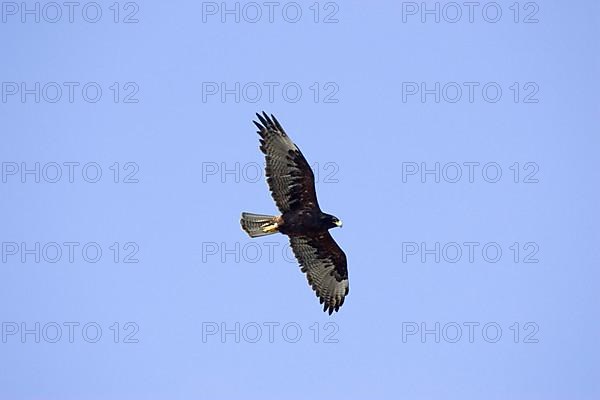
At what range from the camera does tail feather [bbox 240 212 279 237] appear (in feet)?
60.5

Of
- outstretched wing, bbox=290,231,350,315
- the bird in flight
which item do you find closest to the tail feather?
the bird in flight

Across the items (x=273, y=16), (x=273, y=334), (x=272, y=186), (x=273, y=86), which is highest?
(x=273, y=16)

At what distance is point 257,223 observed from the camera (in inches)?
727

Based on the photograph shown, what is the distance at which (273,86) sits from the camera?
73.6ft

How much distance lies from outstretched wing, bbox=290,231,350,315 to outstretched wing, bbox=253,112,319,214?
93 centimetres

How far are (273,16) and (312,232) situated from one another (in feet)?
19.1

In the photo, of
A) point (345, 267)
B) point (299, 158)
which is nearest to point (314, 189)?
point (299, 158)

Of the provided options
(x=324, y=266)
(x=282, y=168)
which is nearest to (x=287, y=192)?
(x=282, y=168)

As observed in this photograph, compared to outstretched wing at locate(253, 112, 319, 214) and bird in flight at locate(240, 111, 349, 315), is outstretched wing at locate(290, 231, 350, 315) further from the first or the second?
outstretched wing at locate(253, 112, 319, 214)

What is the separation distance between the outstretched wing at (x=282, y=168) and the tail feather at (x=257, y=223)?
0.94ft

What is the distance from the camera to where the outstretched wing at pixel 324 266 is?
63.2 feet

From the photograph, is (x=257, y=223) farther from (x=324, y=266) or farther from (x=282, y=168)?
(x=324, y=266)

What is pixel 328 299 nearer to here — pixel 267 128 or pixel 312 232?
pixel 312 232

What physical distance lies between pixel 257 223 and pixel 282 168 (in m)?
0.92
